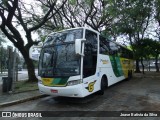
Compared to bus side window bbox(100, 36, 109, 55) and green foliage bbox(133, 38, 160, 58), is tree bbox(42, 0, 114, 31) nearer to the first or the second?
green foliage bbox(133, 38, 160, 58)

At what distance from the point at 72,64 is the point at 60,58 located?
62cm

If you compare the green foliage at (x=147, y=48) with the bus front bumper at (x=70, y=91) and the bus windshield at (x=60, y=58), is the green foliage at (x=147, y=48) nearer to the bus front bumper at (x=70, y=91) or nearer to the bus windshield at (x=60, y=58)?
the bus windshield at (x=60, y=58)

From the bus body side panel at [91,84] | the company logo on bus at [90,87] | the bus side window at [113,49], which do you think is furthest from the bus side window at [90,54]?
the bus side window at [113,49]

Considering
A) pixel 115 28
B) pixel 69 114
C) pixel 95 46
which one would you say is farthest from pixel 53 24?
pixel 69 114

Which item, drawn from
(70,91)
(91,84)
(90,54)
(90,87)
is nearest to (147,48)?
(90,54)

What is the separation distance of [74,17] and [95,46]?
13.6 metres

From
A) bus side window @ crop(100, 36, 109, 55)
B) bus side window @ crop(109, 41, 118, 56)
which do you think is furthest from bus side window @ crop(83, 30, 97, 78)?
bus side window @ crop(109, 41, 118, 56)

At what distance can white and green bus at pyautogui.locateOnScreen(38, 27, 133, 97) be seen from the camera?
7883 mm

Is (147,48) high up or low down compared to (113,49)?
up

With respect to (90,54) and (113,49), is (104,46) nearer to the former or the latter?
(113,49)

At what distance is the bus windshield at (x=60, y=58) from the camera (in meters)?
8.05

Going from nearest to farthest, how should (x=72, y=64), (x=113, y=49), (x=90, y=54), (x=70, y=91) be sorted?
(x=70, y=91) < (x=72, y=64) < (x=90, y=54) < (x=113, y=49)

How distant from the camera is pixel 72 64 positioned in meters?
8.06

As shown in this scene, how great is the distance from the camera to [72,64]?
8.06 m
